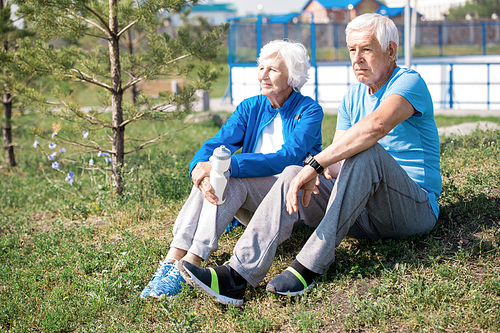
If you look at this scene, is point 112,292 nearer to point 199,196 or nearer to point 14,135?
point 199,196

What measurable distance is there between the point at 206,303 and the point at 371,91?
165 cm

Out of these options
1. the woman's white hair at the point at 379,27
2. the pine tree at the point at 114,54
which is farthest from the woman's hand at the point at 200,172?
the pine tree at the point at 114,54

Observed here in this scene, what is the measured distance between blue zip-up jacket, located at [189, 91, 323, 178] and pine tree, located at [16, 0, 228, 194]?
6.22 feet

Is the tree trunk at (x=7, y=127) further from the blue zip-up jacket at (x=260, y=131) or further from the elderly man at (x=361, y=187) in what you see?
the elderly man at (x=361, y=187)

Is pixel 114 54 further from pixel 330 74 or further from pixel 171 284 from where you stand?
pixel 330 74

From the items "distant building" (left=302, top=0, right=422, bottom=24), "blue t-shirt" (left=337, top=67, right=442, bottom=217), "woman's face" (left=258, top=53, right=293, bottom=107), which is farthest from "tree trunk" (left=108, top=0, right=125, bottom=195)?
"distant building" (left=302, top=0, right=422, bottom=24)

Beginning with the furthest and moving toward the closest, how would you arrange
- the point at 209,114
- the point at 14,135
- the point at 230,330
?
the point at 209,114 → the point at 14,135 → the point at 230,330

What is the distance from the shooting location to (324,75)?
13742 mm

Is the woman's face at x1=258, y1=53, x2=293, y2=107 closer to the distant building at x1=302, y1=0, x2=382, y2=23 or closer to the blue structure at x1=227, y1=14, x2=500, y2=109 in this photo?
the blue structure at x1=227, y1=14, x2=500, y2=109

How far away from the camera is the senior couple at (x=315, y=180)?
268 cm

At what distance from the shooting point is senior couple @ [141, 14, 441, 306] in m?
2.68

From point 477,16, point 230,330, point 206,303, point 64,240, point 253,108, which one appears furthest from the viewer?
point 477,16

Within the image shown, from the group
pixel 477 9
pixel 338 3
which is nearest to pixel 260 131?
pixel 338 3

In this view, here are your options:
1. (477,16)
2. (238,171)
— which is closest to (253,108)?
(238,171)
